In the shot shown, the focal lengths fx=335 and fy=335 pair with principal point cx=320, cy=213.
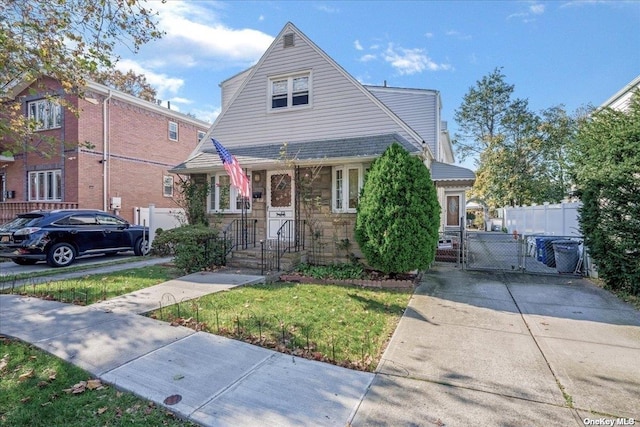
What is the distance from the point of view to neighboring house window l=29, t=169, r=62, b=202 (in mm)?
16375

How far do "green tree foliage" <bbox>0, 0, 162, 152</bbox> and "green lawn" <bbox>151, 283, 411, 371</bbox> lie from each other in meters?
5.05

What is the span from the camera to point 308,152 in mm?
9688

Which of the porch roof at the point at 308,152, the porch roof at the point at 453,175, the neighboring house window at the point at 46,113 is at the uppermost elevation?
the neighboring house window at the point at 46,113

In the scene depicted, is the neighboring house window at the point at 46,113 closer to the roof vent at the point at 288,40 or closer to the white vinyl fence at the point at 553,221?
the roof vent at the point at 288,40

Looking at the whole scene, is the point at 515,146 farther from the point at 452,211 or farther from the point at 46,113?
the point at 46,113

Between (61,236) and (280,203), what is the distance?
22.0 feet

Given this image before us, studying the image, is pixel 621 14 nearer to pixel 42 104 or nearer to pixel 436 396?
pixel 436 396

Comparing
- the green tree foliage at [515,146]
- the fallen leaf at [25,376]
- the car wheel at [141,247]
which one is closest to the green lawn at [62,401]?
the fallen leaf at [25,376]

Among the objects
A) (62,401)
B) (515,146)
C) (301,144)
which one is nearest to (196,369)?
(62,401)

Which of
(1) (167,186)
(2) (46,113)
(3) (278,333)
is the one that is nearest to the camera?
(3) (278,333)

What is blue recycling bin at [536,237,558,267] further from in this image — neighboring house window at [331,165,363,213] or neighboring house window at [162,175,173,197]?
neighboring house window at [162,175,173,197]

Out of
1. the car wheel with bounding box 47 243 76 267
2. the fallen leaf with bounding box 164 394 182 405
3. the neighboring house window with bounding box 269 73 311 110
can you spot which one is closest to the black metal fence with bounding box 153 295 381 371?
the fallen leaf with bounding box 164 394 182 405

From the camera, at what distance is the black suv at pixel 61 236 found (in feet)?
31.6

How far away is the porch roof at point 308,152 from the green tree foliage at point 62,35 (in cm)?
388
